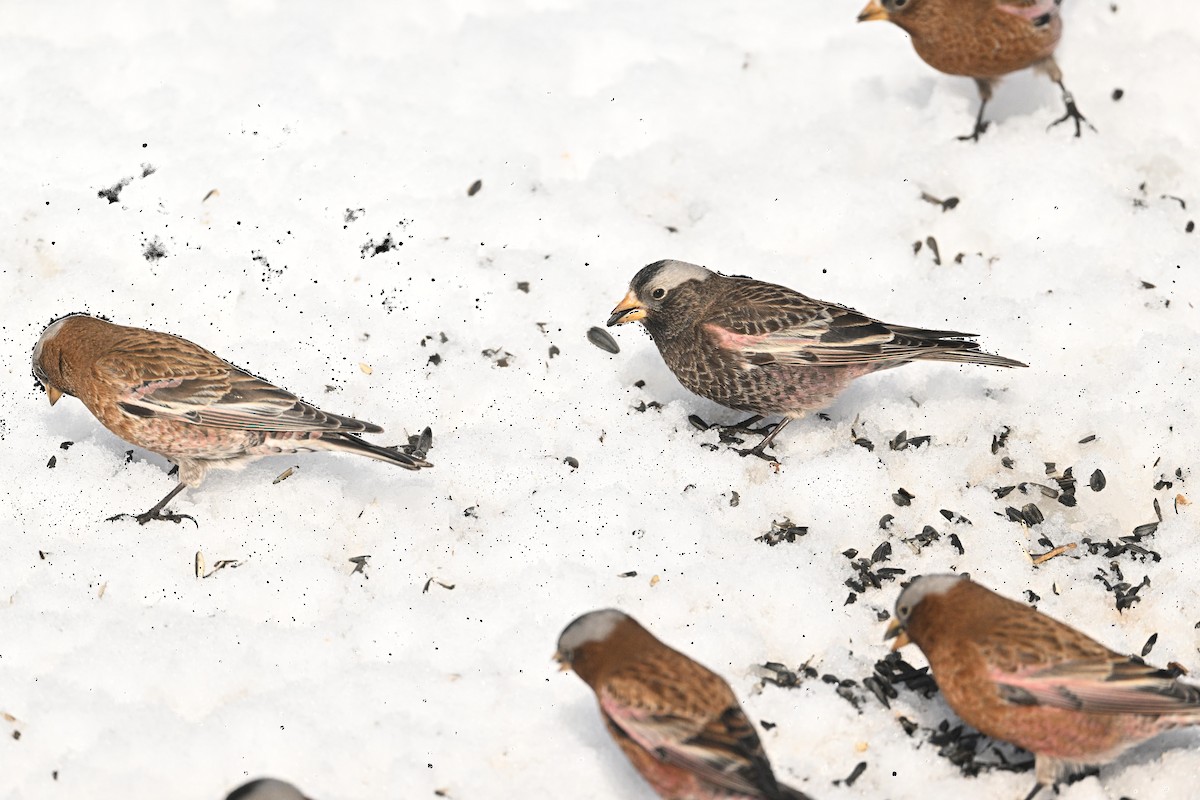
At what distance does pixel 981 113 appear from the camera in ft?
28.3

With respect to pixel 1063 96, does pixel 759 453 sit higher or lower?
lower

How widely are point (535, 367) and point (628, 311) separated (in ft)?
2.01

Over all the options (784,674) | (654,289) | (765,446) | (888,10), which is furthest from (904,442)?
(888,10)

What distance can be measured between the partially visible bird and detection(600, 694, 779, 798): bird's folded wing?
118 cm

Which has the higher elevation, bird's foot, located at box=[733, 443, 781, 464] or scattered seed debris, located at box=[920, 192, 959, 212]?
scattered seed debris, located at box=[920, 192, 959, 212]

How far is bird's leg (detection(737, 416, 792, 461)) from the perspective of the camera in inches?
264

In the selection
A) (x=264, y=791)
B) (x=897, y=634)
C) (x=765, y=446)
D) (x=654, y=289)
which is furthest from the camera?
(x=654, y=289)

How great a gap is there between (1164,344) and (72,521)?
18.7 ft

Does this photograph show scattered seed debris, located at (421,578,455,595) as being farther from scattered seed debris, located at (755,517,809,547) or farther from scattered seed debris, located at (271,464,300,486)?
scattered seed debris, located at (755,517,809,547)

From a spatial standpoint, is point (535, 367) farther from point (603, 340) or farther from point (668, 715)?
point (668, 715)

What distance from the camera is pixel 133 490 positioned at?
6539mm

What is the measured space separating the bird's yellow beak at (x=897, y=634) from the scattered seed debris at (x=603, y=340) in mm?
2578

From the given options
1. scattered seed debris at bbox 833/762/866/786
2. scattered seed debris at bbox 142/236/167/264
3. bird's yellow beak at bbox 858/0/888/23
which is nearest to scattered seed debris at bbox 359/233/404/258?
scattered seed debris at bbox 142/236/167/264

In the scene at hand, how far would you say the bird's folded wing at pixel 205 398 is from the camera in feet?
20.6
